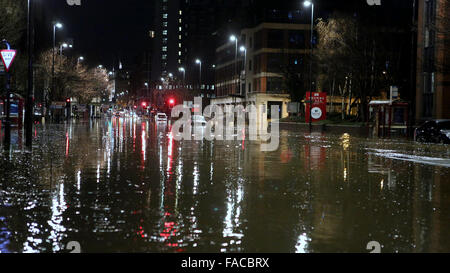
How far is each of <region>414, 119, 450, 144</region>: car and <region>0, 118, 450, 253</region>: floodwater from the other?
1678cm

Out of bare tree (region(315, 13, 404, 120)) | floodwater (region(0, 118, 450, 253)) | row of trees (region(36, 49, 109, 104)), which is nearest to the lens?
floodwater (region(0, 118, 450, 253))

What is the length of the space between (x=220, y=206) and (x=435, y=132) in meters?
28.5

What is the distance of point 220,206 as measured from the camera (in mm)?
10750

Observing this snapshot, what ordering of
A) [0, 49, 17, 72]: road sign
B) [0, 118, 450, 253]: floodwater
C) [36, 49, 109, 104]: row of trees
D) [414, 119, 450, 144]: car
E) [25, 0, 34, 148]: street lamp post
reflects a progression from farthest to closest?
[36, 49, 109, 104]: row of trees < [414, 119, 450, 144]: car < [0, 49, 17, 72]: road sign < [25, 0, 34, 148]: street lamp post < [0, 118, 450, 253]: floodwater

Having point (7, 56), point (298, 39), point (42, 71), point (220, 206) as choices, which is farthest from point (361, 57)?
point (220, 206)

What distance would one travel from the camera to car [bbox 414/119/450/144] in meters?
35.2

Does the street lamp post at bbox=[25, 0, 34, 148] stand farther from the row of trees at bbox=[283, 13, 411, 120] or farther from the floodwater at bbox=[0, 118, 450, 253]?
the row of trees at bbox=[283, 13, 411, 120]

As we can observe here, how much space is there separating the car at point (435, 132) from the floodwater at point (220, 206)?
16.8 meters

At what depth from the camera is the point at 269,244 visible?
25.4 feet

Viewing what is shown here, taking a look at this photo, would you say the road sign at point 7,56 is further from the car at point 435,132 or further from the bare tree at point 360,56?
the bare tree at point 360,56

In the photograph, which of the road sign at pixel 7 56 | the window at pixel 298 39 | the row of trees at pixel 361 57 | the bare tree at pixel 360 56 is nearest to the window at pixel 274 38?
the window at pixel 298 39

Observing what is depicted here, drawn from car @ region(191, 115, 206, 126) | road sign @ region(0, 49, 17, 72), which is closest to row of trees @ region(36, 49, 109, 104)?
car @ region(191, 115, 206, 126)
